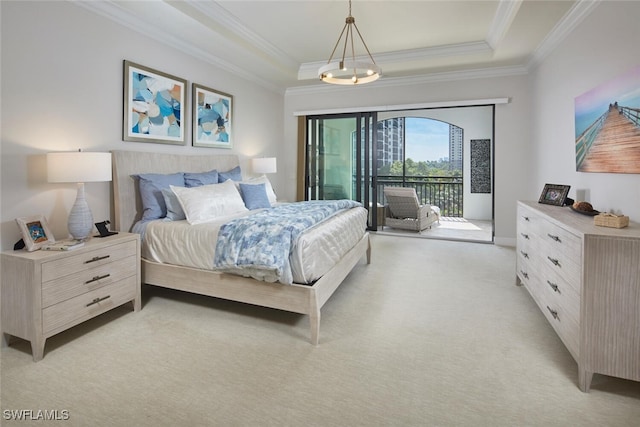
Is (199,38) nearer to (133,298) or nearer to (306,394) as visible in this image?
(133,298)

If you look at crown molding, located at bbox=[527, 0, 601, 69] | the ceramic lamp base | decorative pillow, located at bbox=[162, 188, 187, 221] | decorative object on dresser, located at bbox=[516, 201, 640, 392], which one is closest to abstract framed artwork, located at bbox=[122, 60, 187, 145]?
decorative pillow, located at bbox=[162, 188, 187, 221]

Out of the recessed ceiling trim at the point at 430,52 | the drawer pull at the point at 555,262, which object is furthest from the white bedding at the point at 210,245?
the recessed ceiling trim at the point at 430,52

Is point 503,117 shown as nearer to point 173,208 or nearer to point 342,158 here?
point 342,158

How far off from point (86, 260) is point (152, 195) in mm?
984

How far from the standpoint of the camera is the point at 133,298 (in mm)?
2805

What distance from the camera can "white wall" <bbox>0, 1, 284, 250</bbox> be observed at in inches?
94.1

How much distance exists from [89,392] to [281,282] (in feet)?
4.00

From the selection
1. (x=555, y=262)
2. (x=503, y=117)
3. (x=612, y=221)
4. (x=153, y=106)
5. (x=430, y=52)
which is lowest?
(x=555, y=262)

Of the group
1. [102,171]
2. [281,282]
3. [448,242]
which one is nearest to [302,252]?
[281,282]

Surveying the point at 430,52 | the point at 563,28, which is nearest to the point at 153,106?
the point at 430,52

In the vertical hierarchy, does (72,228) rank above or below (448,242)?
above

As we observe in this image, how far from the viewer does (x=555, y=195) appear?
117 inches

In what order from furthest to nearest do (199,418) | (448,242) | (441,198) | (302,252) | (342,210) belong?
(441,198), (448,242), (342,210), (302,252), (199,418)

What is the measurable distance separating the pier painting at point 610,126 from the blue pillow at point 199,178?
3738mm
